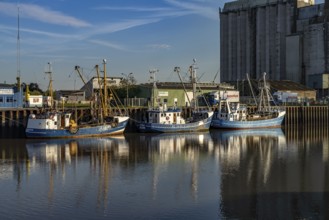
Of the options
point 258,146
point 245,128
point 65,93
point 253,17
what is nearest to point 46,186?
point 258,146

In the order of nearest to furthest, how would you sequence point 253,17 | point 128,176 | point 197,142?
point 128,176
point 197,142
point 253,17

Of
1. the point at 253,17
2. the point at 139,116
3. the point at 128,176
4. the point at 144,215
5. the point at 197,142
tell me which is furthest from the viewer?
the point at 253,17

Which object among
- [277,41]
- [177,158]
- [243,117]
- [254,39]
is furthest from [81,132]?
[254,39]

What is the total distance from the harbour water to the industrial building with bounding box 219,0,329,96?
58.5 m

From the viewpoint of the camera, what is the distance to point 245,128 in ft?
204

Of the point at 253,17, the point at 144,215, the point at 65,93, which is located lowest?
the point at 144,215

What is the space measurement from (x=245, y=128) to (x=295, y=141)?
1533 centimetres

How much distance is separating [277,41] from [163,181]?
81.9 meters

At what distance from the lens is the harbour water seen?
19406 mm

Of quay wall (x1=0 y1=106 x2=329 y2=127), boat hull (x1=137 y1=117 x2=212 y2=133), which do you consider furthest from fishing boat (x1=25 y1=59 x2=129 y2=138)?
boat hull (x1=137 y1=117 x2=212 y2=133)

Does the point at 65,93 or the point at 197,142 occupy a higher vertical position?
the point at 65,93

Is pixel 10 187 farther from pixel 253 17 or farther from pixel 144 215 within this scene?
pixel 253 17

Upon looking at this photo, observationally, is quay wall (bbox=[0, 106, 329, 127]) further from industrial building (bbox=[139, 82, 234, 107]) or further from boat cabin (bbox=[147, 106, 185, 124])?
industrial building (bbox=[139, 82, 234, 107])

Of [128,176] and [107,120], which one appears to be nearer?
[128,176]
